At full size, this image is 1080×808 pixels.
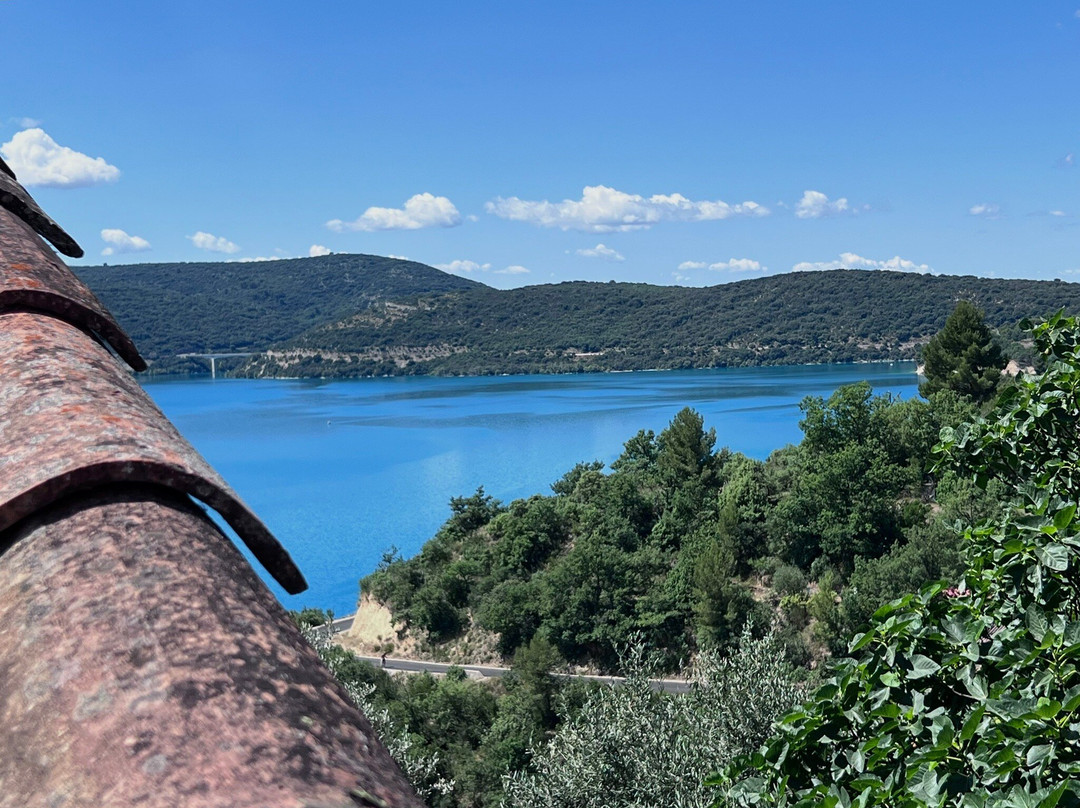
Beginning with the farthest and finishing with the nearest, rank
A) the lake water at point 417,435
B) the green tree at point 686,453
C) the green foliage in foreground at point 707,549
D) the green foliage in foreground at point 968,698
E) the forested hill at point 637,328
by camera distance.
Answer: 1. the forested hill at point 637,328
2. the lake water at point 417,435
3. the green tree at point 686,453
4. the green foliage in foreground at point 707,549
5. the green foliage in foreground at point 968,698

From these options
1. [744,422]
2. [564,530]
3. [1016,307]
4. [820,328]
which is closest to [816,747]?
[564,530]

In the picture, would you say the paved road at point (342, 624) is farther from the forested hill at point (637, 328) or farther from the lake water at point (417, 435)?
the forested hill at point (637, 328)

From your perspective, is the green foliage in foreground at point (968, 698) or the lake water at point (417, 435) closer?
the green foliage in foreground at point (968, 698)

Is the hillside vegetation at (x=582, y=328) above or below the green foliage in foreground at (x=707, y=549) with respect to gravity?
above

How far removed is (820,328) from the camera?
166m

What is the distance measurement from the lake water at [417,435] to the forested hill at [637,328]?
283 inches

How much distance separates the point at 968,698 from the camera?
3.47 m

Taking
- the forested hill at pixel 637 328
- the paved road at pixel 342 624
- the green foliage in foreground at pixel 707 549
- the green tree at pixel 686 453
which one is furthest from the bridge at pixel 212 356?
the green tree at pixel 686 453

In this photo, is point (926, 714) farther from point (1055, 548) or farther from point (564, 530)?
point (564, 530)

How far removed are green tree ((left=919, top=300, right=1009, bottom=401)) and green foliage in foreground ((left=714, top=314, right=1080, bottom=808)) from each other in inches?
1868

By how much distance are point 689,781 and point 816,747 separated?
30.8ft

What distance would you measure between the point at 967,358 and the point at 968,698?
48.9 meters

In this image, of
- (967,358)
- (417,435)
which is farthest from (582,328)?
(967,358)

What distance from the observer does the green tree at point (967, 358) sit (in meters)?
47.2
